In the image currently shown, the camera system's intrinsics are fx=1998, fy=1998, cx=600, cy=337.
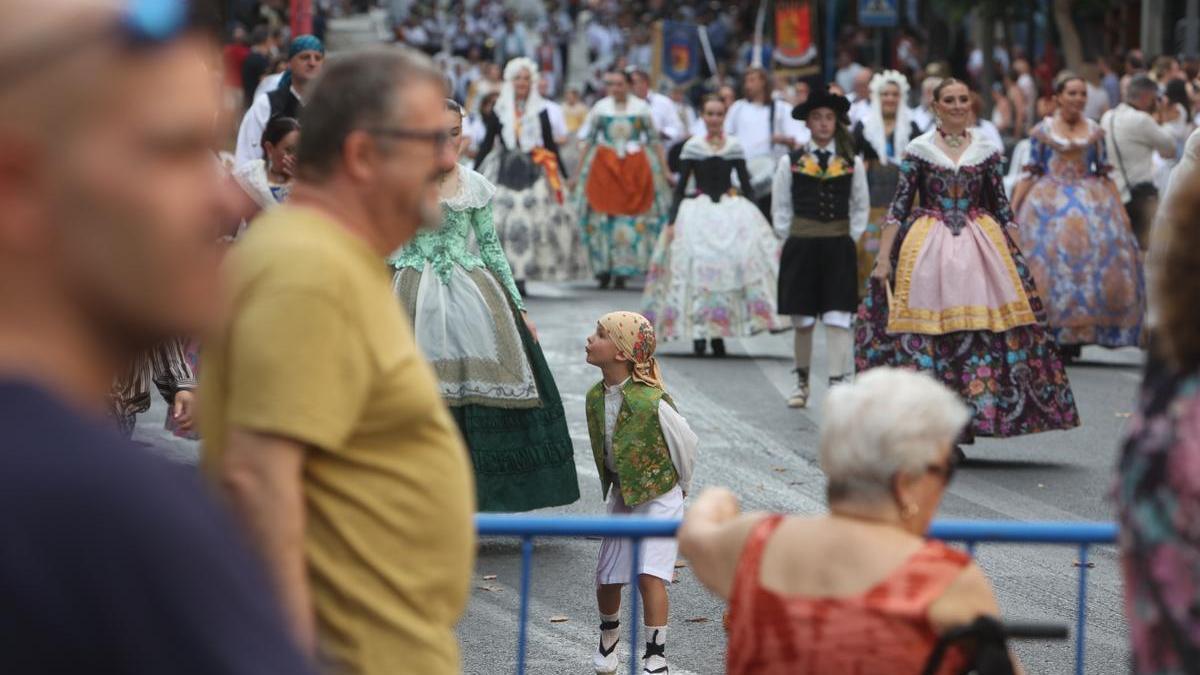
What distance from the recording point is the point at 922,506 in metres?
3.18

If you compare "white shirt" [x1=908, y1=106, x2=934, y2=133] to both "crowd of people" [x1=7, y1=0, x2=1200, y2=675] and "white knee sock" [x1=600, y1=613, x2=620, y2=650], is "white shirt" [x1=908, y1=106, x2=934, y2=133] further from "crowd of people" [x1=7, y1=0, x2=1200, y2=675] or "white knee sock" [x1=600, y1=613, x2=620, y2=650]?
"white knee sock" [x1=600, y1=613, x2=620, y2=650]

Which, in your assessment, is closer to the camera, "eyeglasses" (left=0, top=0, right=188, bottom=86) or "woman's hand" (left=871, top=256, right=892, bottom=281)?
"eyeglasses" (left=0, top=0, right=188, bottom=86)

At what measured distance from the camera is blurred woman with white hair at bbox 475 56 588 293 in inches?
706

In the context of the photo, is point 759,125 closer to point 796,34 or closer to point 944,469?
point 796,34

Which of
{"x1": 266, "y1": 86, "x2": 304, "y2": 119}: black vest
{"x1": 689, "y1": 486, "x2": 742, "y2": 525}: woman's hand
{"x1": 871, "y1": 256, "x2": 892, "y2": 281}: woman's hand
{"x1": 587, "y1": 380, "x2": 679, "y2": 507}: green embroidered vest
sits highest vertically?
{"x1": 266, "y1": 86, "x2": 304, "y2": 119}: black vest

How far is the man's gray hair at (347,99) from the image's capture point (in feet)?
9.07

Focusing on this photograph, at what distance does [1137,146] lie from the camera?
1522 centimetres

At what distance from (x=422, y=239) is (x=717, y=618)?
1993 millimetres

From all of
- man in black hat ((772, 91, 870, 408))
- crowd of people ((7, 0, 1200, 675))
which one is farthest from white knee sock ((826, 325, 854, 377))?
crowd of people ((7, 0, 1200, 675))

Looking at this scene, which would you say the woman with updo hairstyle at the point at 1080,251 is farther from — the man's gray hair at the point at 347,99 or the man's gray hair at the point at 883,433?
the man's gray hair at the point at 347,99

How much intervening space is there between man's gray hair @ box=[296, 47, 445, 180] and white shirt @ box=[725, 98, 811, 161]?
17.1 meters

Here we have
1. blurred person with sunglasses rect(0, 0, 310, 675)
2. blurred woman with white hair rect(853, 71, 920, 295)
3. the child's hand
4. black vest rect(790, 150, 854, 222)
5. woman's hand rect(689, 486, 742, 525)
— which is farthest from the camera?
blurred woman with white hair rect(853, 71, 920, 295)

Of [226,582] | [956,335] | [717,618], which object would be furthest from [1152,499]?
[956,335]

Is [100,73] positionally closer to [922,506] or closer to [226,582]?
[226,582]
